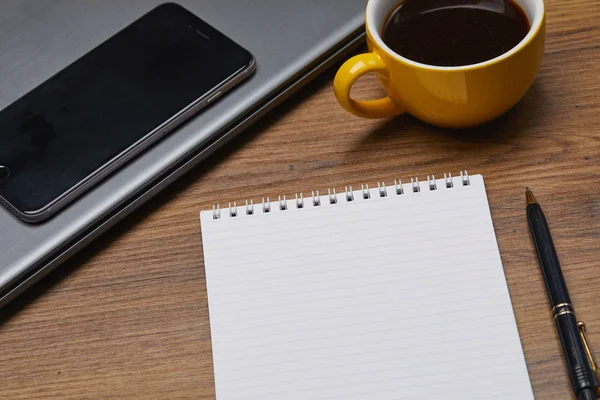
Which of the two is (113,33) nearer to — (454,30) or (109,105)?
(109,105)

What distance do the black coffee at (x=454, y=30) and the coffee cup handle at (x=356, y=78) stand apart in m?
0.02

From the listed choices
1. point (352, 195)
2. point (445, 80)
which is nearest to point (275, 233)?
point (352, 195)

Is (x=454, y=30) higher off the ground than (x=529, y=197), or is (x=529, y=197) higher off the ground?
(x=454, y=30)

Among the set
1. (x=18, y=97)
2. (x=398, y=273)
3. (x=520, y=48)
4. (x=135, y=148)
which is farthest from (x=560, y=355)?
(x=18, y=97)

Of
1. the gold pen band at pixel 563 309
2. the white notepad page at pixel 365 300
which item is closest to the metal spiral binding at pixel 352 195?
the white notepad page at pixel 365 300

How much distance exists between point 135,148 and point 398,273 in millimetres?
241

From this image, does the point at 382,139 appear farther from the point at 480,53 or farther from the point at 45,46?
the point at 45,46

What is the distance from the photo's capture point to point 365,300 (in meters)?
0.59

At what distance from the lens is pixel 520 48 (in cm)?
60

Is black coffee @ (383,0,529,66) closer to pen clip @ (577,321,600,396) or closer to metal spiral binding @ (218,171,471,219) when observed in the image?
metal spiral binding @ (218,171,471,219)

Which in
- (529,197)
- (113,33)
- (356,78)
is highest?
(113,33)

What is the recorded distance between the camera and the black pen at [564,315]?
1.74 ft

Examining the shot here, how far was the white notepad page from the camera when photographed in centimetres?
56

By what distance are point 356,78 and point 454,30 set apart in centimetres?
9
